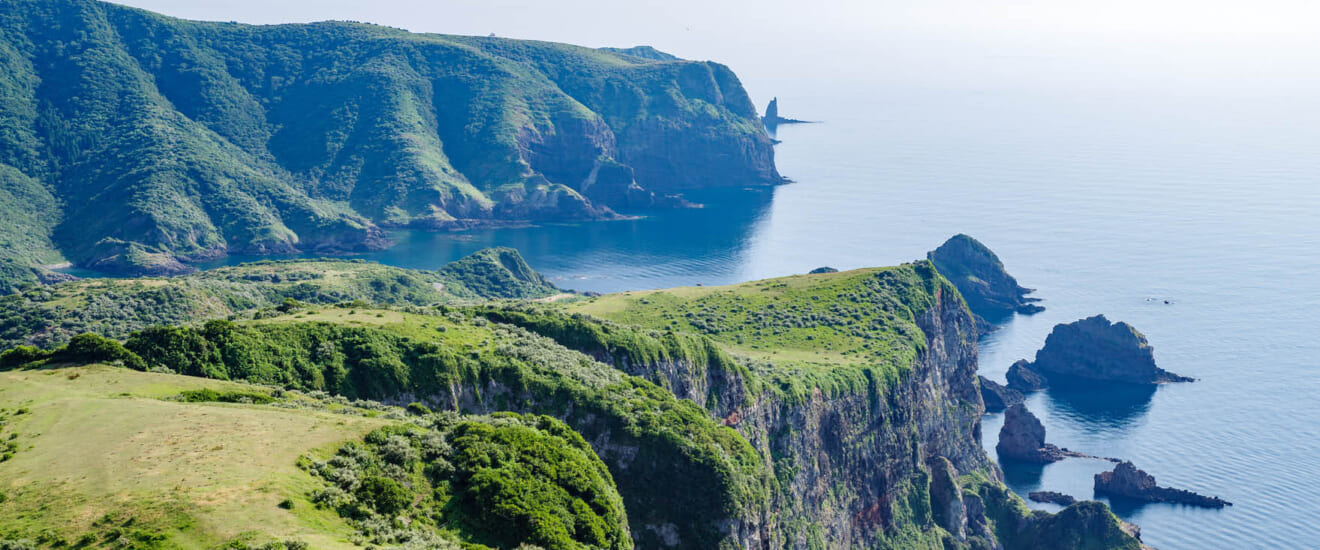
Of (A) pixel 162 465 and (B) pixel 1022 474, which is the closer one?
(A) pixel 162 465

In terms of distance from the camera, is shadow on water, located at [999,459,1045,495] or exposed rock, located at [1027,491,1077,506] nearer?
exposed rock, located at [1027,491,1077,506]

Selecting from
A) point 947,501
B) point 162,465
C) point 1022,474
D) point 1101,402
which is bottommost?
point 1022,474

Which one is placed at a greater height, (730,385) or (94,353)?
(94,353)

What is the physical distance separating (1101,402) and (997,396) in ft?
70.0

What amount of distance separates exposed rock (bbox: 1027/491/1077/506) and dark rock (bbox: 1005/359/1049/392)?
147 feet

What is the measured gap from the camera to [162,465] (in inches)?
1901

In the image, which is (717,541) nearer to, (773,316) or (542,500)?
(542,500)

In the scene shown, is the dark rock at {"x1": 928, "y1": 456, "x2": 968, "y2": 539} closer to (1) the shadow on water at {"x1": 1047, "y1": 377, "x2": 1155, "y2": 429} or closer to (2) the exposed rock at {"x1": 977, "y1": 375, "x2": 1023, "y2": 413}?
(2) the exposed rock at {"x1": 977, "y1": 375, "x2": 1023, "y2": 413}

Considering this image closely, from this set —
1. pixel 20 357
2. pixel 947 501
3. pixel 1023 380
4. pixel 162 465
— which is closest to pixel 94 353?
pixel 20 357

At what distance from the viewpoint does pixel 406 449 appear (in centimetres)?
5619

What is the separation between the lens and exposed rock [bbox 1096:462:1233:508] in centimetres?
14550

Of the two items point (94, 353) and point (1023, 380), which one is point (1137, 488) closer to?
point (1023, 380)

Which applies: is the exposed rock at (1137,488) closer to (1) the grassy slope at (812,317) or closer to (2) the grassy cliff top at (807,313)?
(1) the grassy slope at (812,317)

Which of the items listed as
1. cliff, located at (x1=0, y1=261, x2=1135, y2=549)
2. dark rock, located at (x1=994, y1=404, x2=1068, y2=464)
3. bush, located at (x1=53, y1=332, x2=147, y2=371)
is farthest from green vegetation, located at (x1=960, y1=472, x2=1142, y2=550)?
bush, located at (x1=53, y1=332, x2=147, y2=371)
